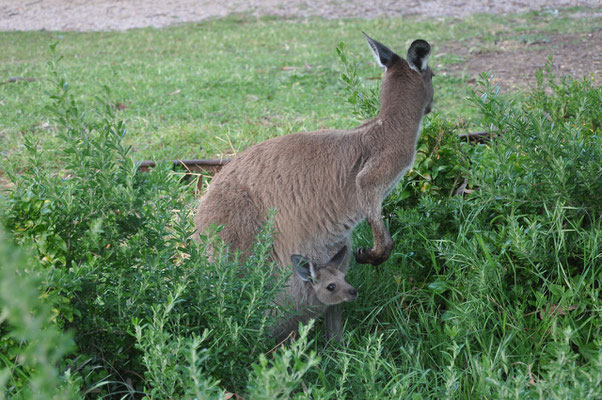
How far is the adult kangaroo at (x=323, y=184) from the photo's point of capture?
327 cm

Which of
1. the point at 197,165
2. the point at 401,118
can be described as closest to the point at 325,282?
the point at 401,118

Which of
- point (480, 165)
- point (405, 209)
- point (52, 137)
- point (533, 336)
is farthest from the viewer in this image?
point (52, 137)

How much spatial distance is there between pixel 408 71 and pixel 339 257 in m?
1.15

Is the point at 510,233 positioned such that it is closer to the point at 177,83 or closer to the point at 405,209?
the point at 405,209

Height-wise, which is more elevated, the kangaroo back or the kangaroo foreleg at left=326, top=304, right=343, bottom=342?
the kangaroo back

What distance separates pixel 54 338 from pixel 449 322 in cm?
207

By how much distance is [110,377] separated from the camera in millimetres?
2602

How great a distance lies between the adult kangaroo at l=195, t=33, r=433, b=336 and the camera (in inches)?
129

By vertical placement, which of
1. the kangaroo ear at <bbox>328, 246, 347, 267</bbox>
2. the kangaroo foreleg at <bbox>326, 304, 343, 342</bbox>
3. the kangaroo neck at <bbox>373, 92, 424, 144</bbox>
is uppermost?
the kangaroo neck at <bbox>373, 92, 424, 144</bbox>

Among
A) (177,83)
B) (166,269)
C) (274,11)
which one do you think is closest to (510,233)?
(166,269)

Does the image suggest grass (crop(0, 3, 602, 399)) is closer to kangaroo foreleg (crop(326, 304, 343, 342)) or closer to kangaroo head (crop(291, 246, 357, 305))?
kangaroo foreleg (crop(326, 304, 343, 342))

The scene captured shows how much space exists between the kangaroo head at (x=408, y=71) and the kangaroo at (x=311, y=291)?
99cm

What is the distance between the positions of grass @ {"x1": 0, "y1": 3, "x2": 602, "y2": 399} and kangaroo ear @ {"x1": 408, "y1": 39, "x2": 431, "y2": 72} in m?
0.41

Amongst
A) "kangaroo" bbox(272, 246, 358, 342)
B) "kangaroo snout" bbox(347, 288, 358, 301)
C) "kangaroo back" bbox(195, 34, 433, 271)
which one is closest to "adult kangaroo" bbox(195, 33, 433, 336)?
"kangaroo back" bbox(195, 34, 433, 271)
